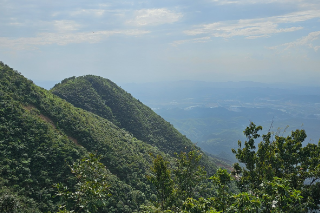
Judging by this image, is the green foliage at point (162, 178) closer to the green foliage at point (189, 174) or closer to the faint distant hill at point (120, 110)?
the green foliage at point (189, 174)

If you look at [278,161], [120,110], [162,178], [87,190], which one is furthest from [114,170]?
[120,110]

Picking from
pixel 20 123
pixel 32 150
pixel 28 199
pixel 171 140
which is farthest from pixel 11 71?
pixel 171 140

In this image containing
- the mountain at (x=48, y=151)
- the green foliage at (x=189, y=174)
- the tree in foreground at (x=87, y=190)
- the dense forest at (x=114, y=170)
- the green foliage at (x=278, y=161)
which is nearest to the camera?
the tree in foreground at (x=87, y=190)

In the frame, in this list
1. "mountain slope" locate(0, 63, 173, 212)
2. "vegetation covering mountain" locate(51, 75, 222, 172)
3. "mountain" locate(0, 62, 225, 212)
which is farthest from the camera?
"vegetation covering mountain" locate(51, 75, 222, 172)

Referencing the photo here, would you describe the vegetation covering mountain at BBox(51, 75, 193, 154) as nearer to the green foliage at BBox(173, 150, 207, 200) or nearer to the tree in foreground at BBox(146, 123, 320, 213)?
the green foliage at BBox(173, 150, 207, 200)

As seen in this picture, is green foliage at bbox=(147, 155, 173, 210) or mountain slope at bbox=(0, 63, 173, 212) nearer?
green foliage at bbox=(147, 155, 173, 210)

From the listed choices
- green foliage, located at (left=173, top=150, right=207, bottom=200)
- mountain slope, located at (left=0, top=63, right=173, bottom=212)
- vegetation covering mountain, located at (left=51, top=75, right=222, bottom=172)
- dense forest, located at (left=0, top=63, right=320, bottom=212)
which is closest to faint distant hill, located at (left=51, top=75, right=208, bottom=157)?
vegetation covering mountain, located at (left=51, top=75, right=222, bottom=172)

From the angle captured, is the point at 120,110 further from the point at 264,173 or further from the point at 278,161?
the point at 264,173

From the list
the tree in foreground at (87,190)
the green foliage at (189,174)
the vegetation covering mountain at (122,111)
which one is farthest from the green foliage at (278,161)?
the vegetation covering mountain at (122,111)

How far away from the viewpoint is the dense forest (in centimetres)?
974

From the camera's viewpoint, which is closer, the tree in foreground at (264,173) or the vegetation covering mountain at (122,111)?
the tree in foreground at (264,173)

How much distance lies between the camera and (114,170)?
37688 millimetres

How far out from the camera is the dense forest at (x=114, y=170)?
974cm

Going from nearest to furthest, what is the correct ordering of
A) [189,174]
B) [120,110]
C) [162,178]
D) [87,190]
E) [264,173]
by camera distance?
[87,190]
[264,173]
[162,178]
[189,174]
[120,110]
